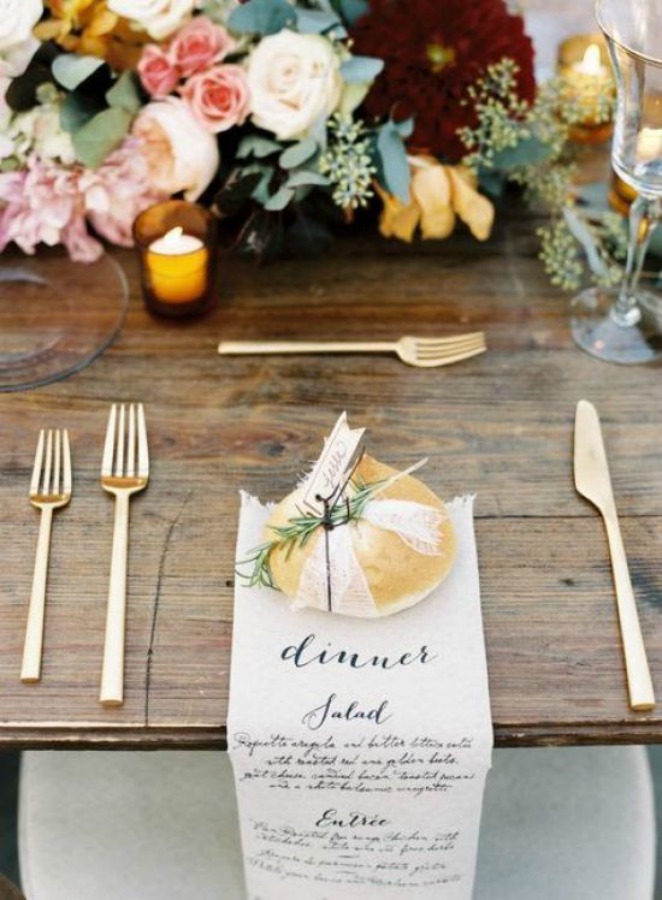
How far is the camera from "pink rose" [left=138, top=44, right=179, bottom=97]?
1086 mm

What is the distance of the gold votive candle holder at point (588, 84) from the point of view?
4.18 ft

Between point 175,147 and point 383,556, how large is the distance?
49 centimetres

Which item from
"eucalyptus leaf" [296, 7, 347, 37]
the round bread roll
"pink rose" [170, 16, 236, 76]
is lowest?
the round bread roll

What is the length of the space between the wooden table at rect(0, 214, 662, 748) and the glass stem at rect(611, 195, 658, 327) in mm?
63

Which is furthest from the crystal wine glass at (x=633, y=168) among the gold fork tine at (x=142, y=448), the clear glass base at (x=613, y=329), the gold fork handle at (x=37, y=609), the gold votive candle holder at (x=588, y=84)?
the gold fork handle at (x=37, y=609)

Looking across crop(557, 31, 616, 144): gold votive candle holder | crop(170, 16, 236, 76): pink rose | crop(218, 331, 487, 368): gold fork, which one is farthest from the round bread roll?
crop(557, 31, 616, 144): gold votive candle holder

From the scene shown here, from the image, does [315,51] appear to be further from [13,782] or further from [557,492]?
[13,782]

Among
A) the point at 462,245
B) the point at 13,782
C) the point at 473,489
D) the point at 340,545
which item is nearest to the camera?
the point at 340,545

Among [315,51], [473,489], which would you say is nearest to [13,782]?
[473,489]

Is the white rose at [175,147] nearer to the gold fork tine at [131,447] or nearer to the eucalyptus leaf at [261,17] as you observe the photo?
the eucalyptus leaf at [261,17]

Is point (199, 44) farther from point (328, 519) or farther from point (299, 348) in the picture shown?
point (328, 519)

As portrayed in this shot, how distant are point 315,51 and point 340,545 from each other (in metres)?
0.50

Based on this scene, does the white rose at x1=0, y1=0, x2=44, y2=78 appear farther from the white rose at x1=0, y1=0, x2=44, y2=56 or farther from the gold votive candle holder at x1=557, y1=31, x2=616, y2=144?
the gold votive candle holder at x1=557, y1=31, x2=616, y2=144

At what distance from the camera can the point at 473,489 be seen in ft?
3.19
